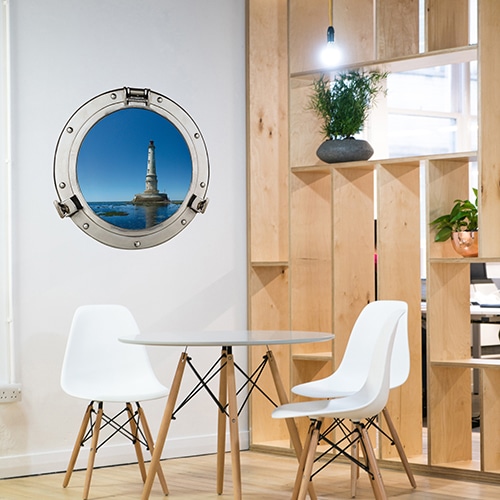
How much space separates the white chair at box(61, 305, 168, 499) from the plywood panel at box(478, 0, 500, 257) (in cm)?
172

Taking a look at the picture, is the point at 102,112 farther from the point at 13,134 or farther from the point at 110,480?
the point at 110,480

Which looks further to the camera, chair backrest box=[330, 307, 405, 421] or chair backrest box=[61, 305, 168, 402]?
chair backrest box=[61, 305, 168, 402]

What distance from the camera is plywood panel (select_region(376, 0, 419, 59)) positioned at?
16.0 ft

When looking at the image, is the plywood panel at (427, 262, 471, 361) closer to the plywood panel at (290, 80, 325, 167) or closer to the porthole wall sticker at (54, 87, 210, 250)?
the plywood panel at (290, 80, 325, 167)

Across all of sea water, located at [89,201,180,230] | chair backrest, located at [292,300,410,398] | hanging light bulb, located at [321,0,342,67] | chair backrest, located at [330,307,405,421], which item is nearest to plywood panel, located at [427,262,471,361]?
chair backrest, located at [292,300,410,398]

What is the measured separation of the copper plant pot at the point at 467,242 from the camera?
453cm

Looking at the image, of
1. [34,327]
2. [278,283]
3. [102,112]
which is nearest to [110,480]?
[34,327]

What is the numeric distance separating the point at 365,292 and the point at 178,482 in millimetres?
1409

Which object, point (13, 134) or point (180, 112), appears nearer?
point (13, 134)

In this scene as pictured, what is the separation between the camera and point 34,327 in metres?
4.81

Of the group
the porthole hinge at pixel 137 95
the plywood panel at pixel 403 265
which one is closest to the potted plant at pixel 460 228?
the plywood panel at pixel 403 265

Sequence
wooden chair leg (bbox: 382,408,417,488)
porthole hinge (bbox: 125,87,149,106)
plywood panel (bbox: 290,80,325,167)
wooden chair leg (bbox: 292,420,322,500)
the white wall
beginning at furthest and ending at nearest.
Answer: plywood panel (bbox: 290,80,325,167) → porthole hinge (bbox: 125,87,149,106) → the white wall → wooden chair leg (bbox: 382,408,417,488) → wooden chair leg (bbox: 292,420,322,500)

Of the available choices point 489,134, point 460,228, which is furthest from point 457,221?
point 489,134

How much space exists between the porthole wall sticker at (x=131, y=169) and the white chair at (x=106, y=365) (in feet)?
1.84
